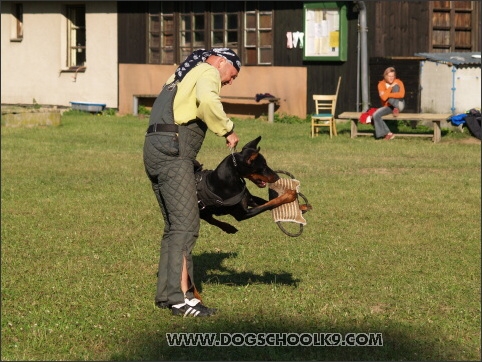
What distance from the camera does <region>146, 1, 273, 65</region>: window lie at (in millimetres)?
28531

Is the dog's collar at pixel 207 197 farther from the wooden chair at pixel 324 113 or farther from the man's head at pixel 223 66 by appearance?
the wooden chair at pixel 324 113

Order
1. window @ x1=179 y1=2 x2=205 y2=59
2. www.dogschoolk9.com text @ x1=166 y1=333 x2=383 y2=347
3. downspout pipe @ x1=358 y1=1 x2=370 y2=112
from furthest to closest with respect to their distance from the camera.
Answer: window @ x1=179 y1=2 x2=205 y2=59 < downspout pipe @ x1=358 y1=1 x2=370 y2=112 < www.dogschoolk9.com text @ x1=166 y1=333 x2=383 y2=347

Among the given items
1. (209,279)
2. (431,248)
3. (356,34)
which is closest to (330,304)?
(209,279)

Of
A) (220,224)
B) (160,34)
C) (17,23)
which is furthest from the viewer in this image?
(17,23)

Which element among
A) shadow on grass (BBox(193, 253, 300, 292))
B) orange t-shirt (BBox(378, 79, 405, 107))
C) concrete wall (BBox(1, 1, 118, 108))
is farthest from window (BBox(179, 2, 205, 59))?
shadow on grass (BBox(193, 253, 300, 292))

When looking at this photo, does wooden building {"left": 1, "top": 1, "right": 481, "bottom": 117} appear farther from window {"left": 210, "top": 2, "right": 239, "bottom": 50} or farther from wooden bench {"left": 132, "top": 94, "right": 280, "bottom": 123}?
wooden bench {"left": 132, "top": 94, "right": 280, "bottom": 123}

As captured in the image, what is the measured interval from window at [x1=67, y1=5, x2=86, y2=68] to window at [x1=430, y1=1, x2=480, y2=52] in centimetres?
1193

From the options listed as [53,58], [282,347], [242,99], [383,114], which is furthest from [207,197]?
[53,58]

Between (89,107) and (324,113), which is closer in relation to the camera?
(324,113)

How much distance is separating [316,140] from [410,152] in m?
3.01

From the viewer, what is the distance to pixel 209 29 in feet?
96.8

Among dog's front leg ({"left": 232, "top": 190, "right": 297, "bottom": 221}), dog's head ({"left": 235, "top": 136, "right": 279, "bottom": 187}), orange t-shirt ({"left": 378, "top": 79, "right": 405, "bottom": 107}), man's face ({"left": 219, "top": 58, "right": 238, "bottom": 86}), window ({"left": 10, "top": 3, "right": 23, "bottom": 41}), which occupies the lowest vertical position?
dog's front leg ({"left": 232, "top": 190, "right": 297, "bottom": 221})

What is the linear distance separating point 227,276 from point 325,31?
18614 millimetres

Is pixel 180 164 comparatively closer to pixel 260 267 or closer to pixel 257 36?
pixel 260 267
